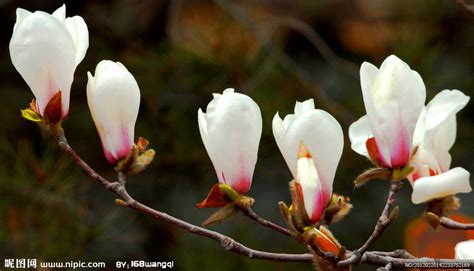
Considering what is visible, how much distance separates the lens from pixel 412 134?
0.53 m

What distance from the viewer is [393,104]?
20.4 inches

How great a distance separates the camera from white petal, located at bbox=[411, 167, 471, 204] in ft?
1.68

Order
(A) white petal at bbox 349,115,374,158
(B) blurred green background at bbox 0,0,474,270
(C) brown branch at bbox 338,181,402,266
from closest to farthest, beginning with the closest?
(C) brown branch at bbox 338,181,402,266 < (A) white petal at bbox 349,115,374,158 < (B) blurred green background at bbox 0,0,474,270

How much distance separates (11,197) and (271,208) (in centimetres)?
55

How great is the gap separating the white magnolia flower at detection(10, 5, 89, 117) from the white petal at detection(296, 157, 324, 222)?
163 mm

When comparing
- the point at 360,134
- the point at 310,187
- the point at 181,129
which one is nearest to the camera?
the point at 310,187

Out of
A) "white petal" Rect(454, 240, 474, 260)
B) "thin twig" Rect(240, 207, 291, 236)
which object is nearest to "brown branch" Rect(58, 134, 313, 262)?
"thin twig" Rect(240, 207, 291, 236)

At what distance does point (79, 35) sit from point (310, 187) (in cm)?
19

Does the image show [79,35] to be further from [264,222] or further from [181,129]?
[181,129]

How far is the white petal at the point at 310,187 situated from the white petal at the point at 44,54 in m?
0.16

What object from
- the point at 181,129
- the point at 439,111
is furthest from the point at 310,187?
the point at 181,129

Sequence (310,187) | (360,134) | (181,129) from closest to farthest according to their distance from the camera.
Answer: (310,187) → (360,134) → (181,129)

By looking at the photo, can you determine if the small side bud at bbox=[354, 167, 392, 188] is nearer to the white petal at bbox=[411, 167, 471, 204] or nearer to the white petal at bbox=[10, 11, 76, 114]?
the white petal at bbox=[411, 167, 471, 204]

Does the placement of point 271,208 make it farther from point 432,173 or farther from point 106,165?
point 432,173
